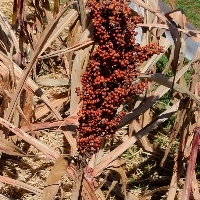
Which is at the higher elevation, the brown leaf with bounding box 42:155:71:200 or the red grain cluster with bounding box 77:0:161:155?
the red grain cluster with bounding box 77:0:161:155

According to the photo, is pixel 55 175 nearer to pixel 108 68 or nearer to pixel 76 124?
pixel 76 124

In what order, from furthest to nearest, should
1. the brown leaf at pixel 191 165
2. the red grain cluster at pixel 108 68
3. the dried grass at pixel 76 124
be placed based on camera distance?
the dried grass at pixel 76 124 → the brown leaf at pixel 191 165 → the red grain cluster at pixel 108 68

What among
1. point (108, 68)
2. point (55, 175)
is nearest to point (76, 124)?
point (55, 175)

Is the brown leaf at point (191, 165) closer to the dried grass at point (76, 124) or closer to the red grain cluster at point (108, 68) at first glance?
the dried grass at point (76, 124)

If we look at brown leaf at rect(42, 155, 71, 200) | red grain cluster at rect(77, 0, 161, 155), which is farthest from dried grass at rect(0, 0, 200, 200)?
red grain cluster at rect(77, 0, 161, 155)

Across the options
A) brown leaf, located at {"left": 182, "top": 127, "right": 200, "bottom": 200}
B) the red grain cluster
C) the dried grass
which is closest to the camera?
the red grain cluster

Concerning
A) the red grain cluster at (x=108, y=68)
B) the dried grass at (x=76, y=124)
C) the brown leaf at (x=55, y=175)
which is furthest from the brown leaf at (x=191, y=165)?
the brown leaf at (x=55, y=175)

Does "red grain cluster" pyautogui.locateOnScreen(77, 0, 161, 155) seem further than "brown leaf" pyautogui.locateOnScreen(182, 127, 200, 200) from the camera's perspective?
No

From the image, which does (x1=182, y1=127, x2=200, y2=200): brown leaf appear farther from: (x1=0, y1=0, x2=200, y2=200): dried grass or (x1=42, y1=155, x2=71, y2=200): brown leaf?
(x1=42, y1=155, x2=71, y2=200): brown leaf

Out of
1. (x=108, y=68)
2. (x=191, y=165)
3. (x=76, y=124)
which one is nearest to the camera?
(x=108, y=68)

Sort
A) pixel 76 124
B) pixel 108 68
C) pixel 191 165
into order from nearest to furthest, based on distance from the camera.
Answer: pixel 108 68 < pixel 191 165 < pixel 76 124
